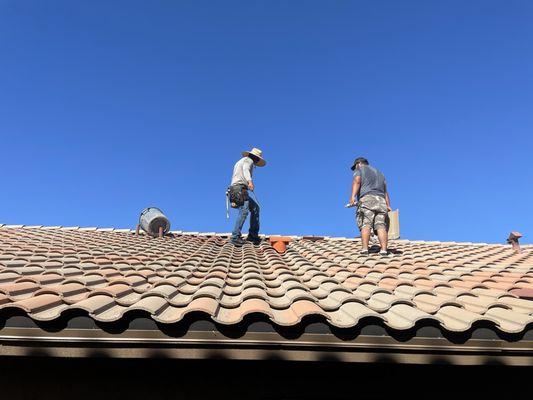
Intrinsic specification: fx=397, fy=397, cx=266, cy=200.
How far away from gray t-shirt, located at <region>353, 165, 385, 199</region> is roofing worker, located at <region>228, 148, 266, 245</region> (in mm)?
1877

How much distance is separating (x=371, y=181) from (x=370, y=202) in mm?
361

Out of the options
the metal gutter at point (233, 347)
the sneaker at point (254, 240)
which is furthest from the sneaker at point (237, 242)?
the metal gutter at point (233, 347)

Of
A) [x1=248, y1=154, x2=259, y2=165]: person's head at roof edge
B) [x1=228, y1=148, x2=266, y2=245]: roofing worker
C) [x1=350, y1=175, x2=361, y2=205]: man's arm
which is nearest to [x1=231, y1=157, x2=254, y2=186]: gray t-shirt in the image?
[x1=228, y1=148, x2=266, y2=245]: roofing worker

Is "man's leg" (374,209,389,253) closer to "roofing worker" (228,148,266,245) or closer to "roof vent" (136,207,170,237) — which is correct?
"roofing worker" (228,148,266,245)

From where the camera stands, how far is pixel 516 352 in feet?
7.16

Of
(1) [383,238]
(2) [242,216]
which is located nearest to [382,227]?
(1) [383,238]

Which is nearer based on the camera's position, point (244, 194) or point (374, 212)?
point (374, 212)

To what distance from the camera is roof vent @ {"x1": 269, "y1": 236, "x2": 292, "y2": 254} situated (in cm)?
650

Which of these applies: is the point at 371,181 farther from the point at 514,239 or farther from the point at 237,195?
the point at 514,239

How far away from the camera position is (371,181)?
6.18 meters

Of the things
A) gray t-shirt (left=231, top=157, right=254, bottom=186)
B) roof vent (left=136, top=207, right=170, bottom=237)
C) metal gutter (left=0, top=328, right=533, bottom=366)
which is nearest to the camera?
metal gutter (left=0, top=328, right=533, bottom=366)

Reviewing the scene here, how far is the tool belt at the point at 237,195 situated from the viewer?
6.88m

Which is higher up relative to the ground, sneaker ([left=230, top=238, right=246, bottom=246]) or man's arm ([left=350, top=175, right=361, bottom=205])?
man's arm ([left=350, top=175, right=361, bottom=205])

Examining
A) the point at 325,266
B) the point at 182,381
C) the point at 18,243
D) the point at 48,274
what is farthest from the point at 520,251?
the point at 18,243
